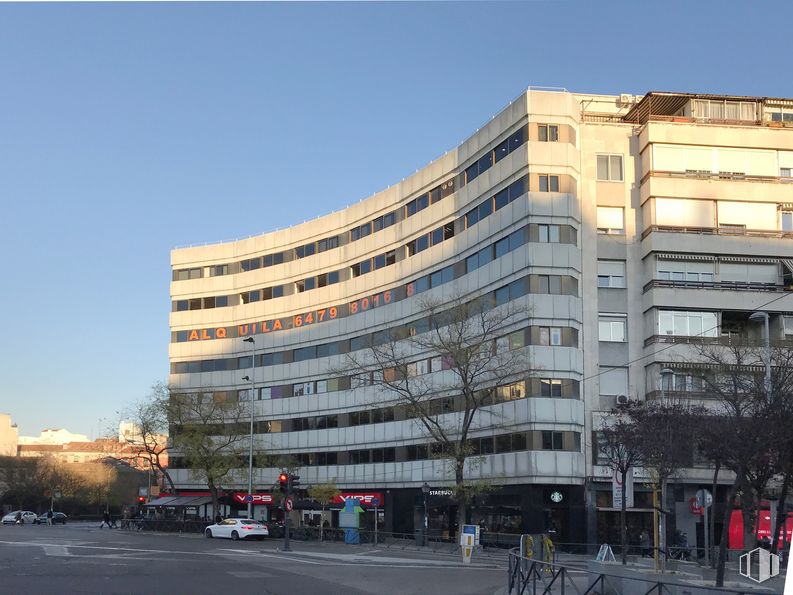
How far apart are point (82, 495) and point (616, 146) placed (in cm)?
10296

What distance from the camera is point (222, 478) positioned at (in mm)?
75688

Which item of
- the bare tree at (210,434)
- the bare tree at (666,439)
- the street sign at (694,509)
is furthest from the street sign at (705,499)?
the bare tree at (210,434)

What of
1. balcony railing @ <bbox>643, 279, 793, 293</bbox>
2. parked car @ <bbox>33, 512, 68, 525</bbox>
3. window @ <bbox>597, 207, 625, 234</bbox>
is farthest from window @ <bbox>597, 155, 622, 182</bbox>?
parked car @ <bbox>33, 512, 68, 525</bbox>

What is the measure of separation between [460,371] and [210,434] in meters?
31.2

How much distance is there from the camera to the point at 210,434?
245 feet

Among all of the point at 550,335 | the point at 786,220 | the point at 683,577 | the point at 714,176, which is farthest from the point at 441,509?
the point at 683,577

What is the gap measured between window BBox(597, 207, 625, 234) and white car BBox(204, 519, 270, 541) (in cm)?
2675

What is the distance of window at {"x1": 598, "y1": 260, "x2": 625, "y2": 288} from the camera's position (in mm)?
55719

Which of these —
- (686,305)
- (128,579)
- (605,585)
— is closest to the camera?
(605,585)

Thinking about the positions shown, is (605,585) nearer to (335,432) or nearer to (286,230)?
(335,432)

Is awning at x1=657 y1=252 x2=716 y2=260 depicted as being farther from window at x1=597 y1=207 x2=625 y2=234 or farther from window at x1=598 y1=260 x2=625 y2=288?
window at x1=597 y1=207 x2=625 y2=234

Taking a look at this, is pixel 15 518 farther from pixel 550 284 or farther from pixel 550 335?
pixel 550 284

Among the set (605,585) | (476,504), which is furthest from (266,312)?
(605,585)

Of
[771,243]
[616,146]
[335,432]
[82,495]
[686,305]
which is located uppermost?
[616,146]
